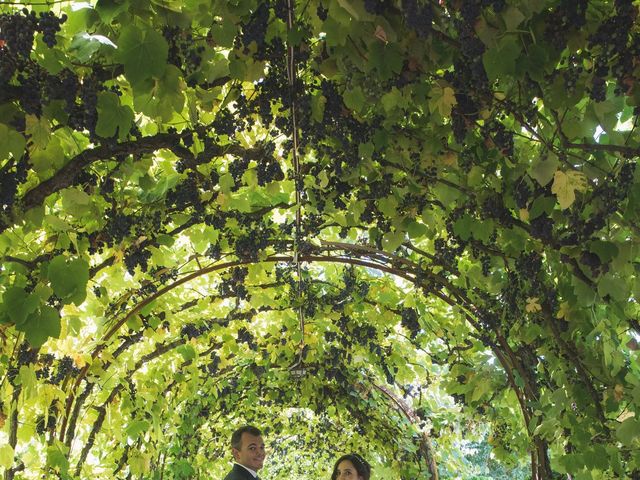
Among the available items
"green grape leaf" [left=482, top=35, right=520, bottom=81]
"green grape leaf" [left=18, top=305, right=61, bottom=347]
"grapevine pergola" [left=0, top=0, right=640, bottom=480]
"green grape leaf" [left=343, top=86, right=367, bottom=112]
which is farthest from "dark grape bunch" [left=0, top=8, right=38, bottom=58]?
"green grape leaf" [left=482, top=35, right=520, bottom=81]

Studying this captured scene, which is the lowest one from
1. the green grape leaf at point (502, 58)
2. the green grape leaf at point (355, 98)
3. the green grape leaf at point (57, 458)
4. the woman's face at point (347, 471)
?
the green grape leaf at point (57, 458)

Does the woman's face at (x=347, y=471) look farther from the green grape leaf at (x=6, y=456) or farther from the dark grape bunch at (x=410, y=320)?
the green grape leaf at (x=6, y=456)

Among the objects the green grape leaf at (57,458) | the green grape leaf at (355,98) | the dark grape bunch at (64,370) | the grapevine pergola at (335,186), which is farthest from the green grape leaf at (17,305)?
the dark grape bunch at (64,370)

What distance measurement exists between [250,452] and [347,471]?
784 mm

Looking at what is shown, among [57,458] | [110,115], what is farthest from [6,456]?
[110,115]

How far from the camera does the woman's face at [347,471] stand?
4.70m

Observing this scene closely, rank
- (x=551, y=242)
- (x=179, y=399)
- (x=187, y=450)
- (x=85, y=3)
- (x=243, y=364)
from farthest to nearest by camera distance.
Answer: (x=187, y=450), (x=243, y=364), (x=179, y=399), (x=551, y=242), (x=85, y=3)

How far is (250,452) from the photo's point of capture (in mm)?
4336

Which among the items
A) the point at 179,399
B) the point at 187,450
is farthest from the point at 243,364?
the point at 187,450

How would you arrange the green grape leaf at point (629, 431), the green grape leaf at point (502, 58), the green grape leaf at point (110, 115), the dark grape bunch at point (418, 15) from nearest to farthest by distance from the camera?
1. the dark grape bunch at point (418, 15)
2. the green grape leaf at point (502, 58)
3. the green grape leaf at point (110, 115)
4. the green grape leaf at point (629, 431)

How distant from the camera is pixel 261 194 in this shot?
3.34 m

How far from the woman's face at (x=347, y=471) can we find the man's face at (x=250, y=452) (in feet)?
2.24

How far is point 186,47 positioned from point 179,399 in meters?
4.62

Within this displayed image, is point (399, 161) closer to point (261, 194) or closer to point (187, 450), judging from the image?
point (261, 194)
